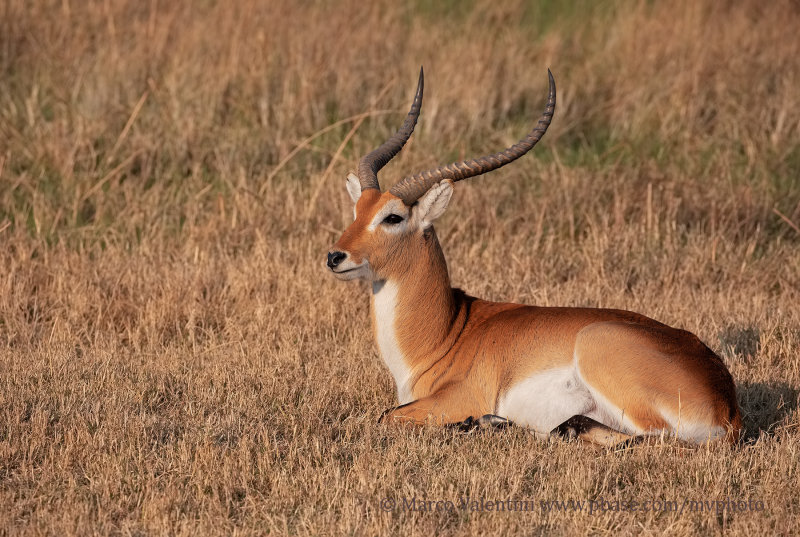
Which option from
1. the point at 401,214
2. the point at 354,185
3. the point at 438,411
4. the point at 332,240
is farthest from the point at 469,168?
the point at 332,240

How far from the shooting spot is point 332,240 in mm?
9258

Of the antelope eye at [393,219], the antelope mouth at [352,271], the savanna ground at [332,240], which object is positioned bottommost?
the savanna ground at [332,240]

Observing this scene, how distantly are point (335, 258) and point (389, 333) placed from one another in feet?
2.10

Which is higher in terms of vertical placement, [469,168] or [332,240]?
[469,168]

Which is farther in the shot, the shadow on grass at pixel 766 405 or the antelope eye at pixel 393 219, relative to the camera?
the antelope eye at pixel 393 219

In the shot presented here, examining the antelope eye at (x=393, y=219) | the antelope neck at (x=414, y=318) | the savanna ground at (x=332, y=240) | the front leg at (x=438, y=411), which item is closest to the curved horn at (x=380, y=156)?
the antelope eye at (x=393, y=219)

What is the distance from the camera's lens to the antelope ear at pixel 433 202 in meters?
6.07

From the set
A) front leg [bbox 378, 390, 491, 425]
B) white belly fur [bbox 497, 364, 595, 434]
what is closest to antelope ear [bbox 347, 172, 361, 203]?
Result: front leg [bbox 378, 390, 491, 425]

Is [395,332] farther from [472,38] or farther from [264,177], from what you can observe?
[472,38]

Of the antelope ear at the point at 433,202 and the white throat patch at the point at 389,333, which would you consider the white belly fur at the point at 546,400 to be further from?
the antelope ear at the point at 433,202

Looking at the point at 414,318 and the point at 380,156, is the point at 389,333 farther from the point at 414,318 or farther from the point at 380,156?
the point at 380,156

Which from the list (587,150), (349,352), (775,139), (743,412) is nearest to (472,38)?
(587,150)

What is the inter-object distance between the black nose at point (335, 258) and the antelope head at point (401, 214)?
0.05 m

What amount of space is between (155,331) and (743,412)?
3.91m
